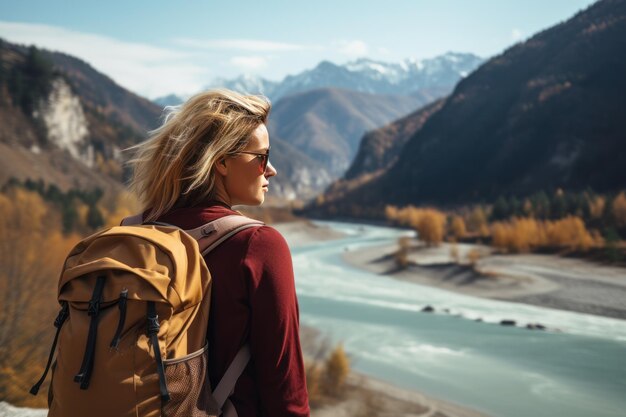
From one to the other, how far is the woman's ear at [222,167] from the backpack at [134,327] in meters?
0.34

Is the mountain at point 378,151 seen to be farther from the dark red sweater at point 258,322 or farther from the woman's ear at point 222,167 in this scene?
the dark red sweater at point 258,322

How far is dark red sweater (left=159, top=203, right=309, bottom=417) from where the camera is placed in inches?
72.6

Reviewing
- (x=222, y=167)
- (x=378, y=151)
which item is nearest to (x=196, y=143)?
(x=222, y=167)

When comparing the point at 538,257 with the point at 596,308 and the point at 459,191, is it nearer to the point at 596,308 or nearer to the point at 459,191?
the point at 596,308

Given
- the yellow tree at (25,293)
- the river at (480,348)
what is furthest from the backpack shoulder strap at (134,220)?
the river at (480,348)

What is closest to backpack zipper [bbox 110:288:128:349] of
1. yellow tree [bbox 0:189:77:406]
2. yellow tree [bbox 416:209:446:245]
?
yellow tree [bbox 0:189:77:406]

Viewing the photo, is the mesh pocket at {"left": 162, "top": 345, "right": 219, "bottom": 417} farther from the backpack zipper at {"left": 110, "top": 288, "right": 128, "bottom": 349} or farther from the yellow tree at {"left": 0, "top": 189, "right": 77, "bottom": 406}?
the yellow tree at {"left": 0, "top": 189, "right": 77, "bottom": 406}

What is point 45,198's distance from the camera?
55312 millimetres

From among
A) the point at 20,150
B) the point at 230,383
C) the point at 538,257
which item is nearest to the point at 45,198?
the point at 20,150

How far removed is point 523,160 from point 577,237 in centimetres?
5679

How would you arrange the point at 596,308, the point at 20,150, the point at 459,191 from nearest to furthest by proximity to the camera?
the point at 596,308 → the point at 20,150 → the point at 459,191

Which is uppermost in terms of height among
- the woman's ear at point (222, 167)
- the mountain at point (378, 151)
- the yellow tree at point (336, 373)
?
the mountain at point (378, 151)

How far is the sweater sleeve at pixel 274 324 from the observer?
184cm

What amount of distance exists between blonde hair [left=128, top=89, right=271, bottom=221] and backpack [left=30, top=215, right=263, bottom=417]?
11.3 inches
